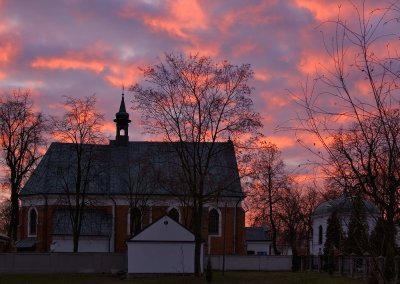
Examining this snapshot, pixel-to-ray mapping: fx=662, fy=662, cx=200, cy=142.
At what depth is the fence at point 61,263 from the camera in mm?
56562

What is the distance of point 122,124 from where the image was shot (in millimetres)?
77125

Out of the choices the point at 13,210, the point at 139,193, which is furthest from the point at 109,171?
the point at 13,210

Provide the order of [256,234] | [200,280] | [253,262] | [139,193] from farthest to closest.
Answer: [256,234] → [139,193] → [253,262] → [200,280]

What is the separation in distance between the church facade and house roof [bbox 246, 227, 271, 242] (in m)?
13.1

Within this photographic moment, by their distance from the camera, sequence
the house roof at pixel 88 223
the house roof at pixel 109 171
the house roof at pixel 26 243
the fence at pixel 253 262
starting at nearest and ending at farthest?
the fence at pixel 253 262 < the house roof at pixel 88 223 < the house roof at pixel 109 171 < the house roof at pixel 26 243

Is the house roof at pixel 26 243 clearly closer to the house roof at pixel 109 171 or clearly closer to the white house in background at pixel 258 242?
the house roof at pixel 109 171

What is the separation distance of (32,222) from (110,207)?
8515 mm

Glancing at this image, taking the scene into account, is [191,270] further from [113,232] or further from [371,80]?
[371,80]

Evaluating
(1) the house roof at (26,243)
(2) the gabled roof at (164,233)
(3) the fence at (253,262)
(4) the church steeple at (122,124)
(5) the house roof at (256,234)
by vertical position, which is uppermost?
(4) the church steeple at (122,124)

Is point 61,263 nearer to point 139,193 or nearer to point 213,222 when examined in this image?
point 139,193

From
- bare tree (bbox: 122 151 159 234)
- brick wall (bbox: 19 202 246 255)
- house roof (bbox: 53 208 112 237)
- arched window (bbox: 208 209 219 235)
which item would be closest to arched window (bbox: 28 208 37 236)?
brick wall (bbox: 19 202 246 255)

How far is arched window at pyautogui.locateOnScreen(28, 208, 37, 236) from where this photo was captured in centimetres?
6986

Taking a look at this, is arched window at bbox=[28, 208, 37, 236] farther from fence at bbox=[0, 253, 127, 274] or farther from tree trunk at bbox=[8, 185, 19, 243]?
fence at bbox=[0, 253, 127, 274]

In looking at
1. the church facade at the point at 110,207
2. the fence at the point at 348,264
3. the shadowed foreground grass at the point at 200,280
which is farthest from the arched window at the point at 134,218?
the fence at the point at 348,264
